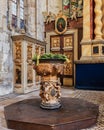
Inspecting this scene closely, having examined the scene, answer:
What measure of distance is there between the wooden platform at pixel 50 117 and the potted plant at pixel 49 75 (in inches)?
7.1

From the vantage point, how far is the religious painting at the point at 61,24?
391 inches

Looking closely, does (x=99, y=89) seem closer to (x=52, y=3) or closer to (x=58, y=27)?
(x=58, y=27)

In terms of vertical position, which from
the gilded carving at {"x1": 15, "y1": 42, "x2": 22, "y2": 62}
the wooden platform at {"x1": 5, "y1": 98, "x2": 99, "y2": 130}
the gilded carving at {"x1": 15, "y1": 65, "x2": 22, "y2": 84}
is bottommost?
the wooden platform at {"x1": 5, "y1": 98, "x2": 99, "y2": 130}

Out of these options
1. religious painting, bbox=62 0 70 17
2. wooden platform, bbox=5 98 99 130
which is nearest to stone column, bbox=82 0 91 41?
religious painting, bbox=62 0 70 17

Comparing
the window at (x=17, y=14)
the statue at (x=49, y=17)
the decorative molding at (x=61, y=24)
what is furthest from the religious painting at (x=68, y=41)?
the window at (x=17, y=14)

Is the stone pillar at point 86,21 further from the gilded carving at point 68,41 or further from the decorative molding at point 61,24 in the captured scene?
the decorative molding at point 61,24

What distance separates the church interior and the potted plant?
8.20 ft

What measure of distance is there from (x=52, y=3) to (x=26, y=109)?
28.9ft

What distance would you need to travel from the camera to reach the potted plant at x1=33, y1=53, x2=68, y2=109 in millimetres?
3664

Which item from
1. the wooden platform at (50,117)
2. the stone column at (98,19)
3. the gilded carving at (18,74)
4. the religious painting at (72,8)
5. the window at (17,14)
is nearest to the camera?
the wooden platform at (50,117)

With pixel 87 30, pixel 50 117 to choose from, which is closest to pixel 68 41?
pixel 87 30

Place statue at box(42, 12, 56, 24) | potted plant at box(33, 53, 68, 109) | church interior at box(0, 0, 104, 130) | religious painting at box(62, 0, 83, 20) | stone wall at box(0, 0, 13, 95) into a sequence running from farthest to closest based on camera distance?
statue at box(42, 12, 56, 24) → religious painting at box(62, 0, 83, 20) → church interior at box(0, 0, 104, 130) → stone wall at box(0, 0, 13, 95) → potted plant at box(33, 53, 68, 109)

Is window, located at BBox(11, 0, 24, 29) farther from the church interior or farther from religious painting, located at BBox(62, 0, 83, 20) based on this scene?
religious painting, located at BBox(62, 0, 83, 20)

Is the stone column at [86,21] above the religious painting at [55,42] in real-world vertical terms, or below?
above
